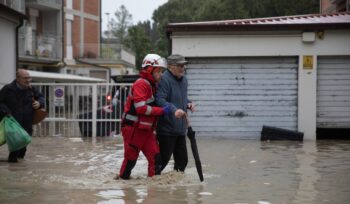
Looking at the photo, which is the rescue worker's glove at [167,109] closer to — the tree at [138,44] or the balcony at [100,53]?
the balcony at [100,53]

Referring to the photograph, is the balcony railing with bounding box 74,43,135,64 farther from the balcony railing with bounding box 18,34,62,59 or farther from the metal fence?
the metal fence

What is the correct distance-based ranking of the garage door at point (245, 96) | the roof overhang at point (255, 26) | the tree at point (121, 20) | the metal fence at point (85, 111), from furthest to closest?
the tree at point (121, 20), the metal fence at point (85, 111), the garage door at point (245, 96), the roof overhang at point (255, 26)

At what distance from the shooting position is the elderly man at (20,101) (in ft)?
37.5

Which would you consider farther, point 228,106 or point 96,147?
point 228,106

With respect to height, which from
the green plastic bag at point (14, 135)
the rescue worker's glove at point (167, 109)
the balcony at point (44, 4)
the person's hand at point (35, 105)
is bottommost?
the green plastic bag at point (14, 135)

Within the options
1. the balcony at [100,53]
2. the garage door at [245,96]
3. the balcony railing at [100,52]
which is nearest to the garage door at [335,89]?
the garage door at [245,96]

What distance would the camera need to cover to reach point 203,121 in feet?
55.3

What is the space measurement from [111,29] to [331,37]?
91.2 metres

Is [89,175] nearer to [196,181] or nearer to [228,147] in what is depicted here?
[196,181]

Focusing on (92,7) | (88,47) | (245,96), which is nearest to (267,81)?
(245,96)

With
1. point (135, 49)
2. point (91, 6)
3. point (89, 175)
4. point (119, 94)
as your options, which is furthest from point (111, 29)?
point (89, 175)

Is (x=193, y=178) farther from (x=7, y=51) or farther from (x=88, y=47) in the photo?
(x=88, y=47)

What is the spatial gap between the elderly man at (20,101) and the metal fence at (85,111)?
17.5 ft

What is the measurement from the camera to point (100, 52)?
52188 millimetres
